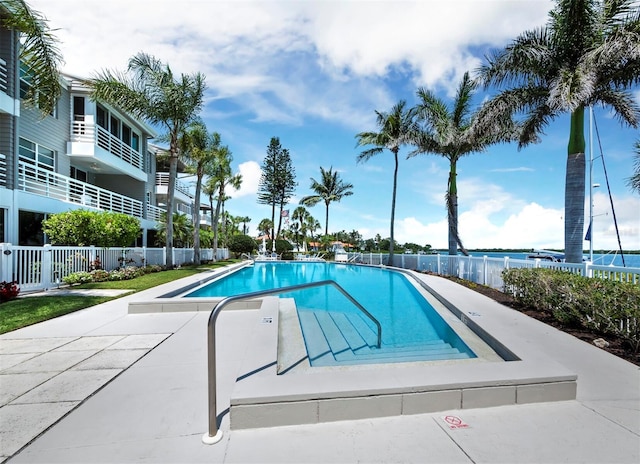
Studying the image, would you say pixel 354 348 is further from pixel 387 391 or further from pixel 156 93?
pixel 156 93

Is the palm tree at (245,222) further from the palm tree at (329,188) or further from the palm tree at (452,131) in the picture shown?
the palm tree at (452,131)

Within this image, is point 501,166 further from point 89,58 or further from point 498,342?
point 89,58

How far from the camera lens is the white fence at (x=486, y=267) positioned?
18.8 ft

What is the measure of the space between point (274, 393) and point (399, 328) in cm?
457

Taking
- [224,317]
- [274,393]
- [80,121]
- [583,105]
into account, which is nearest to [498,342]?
[274,393]

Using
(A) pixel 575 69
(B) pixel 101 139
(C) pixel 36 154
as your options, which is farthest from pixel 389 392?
(B) pixel 101 139

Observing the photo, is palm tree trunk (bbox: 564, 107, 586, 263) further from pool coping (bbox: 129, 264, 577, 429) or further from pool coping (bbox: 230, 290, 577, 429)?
pool coping (bbox: 230, 290, 577, 429)

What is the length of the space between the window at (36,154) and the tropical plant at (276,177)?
25.0m

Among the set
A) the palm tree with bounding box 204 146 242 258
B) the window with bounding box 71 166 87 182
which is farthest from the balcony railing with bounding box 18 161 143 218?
the palm tree with bounding box 204 146 242 258

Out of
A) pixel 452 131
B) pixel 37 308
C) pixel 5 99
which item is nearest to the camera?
pixel 37 308

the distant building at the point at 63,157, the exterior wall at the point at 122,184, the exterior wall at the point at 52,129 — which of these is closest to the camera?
the distant building at the point at 63,157

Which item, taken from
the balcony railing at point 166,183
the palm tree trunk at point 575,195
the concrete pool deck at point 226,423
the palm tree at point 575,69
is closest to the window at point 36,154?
the balcony railing at point 166,183

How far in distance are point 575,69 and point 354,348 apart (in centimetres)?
1005

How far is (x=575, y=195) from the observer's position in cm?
919
